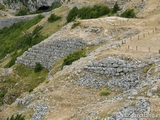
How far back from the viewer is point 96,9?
199 ft

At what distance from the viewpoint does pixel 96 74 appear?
29.8 meters

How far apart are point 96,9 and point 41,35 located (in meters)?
12.9

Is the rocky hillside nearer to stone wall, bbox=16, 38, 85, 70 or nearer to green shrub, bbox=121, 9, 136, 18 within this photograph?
stone wall, bbox=16, 38, 85, 70

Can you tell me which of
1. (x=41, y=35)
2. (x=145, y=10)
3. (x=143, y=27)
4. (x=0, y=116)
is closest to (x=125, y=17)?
(x=145, y=10)

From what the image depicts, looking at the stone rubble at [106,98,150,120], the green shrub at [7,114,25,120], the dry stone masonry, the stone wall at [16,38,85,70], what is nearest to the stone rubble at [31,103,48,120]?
the green shrub at [7,114,25,120]

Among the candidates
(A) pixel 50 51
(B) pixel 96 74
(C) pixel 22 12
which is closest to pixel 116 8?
(A) pixel 50 51

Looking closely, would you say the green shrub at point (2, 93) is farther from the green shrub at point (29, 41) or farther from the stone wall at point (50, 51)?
the green shrub at point (29, 41)

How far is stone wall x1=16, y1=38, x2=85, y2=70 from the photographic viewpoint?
44.2 metres

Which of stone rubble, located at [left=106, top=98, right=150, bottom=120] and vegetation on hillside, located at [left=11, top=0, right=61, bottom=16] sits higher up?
stone rubble, located at [left=106, top=98, right=150, bottom=120]

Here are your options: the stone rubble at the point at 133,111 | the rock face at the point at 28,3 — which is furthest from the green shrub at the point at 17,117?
the rock face at the point at 28,3

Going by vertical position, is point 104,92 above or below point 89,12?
below

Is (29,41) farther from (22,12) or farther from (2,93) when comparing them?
(22,12)

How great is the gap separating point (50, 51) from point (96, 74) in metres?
18.1

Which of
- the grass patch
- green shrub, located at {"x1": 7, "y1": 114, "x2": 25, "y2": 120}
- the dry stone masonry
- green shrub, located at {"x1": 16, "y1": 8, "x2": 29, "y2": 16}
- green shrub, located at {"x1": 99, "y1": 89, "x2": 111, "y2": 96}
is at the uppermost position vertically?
the dry stone masonry
